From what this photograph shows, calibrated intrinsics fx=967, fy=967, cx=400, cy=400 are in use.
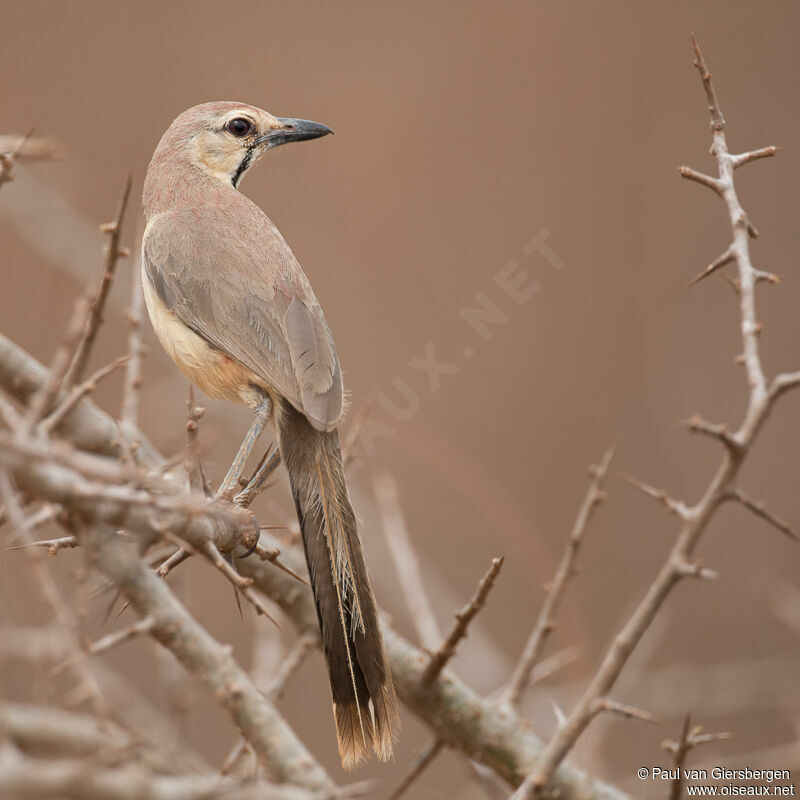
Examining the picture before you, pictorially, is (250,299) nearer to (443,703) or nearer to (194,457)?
(194,457)

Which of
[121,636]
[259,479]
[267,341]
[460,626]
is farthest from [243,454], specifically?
[121,636]

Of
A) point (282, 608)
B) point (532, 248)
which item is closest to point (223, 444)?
point (532, 248)

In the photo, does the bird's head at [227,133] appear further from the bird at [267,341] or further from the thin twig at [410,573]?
the thin twig at [410,573]

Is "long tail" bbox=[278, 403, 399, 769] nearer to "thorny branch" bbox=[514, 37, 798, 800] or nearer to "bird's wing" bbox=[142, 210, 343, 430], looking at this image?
"bird's wing" bbox=[142, 210, 343, 430]

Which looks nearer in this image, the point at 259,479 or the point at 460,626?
the point at 460,626

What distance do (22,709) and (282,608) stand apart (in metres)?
1.53

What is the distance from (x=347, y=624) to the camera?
2.13 metres

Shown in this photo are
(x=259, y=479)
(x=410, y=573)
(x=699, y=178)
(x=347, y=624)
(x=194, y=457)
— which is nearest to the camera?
(x=194, y=457)

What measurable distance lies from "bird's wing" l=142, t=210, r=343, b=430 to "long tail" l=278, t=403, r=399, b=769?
24 cm

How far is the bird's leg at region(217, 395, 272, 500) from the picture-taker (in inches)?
88.4

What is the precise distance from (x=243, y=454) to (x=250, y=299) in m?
0.39

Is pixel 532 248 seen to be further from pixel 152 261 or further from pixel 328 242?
pixel 152 261
